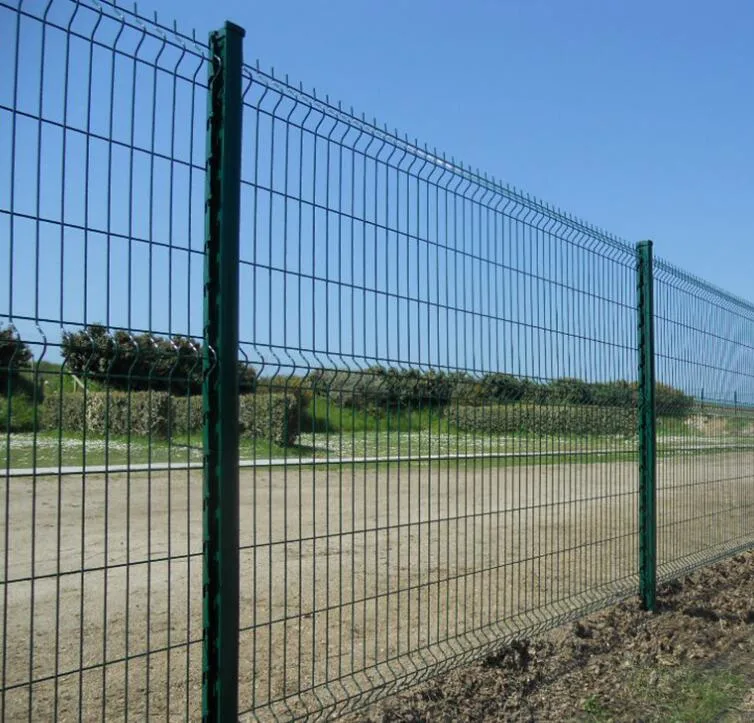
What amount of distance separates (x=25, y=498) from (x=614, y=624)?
28.5 feet

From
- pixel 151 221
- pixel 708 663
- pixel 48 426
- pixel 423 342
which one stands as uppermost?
pixel 151 221

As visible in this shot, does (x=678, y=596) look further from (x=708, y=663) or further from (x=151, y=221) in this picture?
(x=151, y=221)

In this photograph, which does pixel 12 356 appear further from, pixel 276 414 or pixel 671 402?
pixel 671 402

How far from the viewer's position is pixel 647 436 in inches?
271

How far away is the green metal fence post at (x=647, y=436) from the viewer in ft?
22.1

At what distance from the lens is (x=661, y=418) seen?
745cm

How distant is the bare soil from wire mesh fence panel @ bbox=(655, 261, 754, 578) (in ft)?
0.14

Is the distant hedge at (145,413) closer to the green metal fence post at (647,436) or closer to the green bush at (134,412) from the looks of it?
the green bush at (134,412)

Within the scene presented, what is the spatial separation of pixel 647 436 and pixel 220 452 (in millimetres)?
4442

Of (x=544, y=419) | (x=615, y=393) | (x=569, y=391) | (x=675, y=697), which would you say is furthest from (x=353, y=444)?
(x=615, y=393)

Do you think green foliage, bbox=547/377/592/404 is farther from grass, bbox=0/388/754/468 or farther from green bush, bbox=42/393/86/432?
green bush, bbox=42/393/86/432

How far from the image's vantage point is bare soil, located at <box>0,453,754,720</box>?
156 inches

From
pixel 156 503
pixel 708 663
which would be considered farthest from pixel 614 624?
pixel 156 503

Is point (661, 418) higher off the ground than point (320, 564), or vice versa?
point (661, 418)
